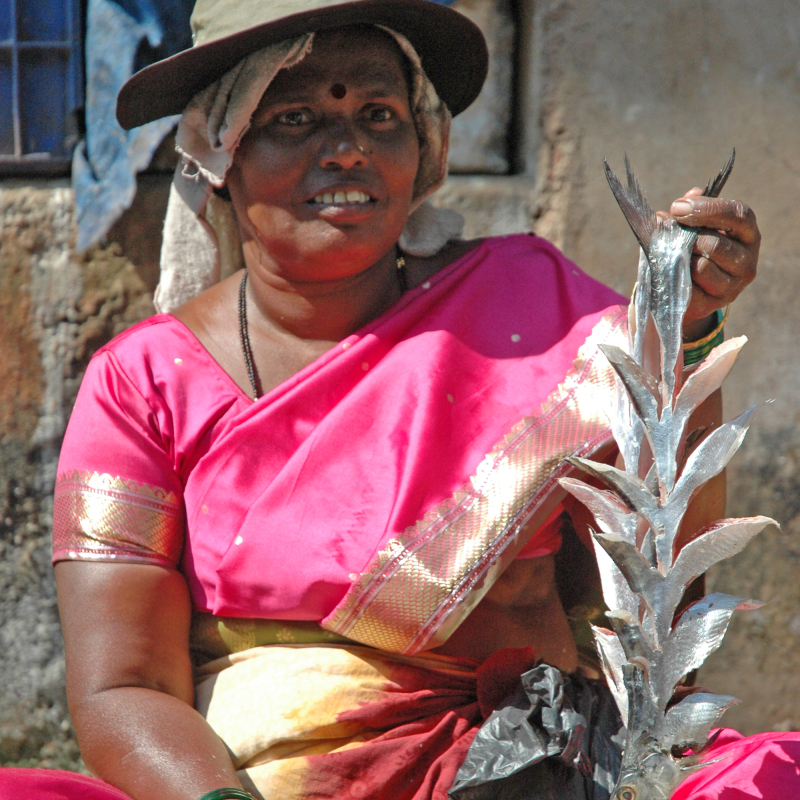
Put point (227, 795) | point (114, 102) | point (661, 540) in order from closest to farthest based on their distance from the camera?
point (661, 540), point (227, 795), point (114, 102)

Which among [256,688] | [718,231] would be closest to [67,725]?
[256,688]

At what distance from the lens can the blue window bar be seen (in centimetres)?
223

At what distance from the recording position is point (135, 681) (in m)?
1.54

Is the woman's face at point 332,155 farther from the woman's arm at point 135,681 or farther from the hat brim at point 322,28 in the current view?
the woman's arm at point 135,681

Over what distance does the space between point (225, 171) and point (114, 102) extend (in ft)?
2.28

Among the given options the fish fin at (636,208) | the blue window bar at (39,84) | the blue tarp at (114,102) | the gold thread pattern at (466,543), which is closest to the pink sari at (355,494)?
the gold thread pattern at (466,543)

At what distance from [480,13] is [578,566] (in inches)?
52.6

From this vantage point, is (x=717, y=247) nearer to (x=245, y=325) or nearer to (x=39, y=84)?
(x=245, y=325)

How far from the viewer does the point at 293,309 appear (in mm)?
1745

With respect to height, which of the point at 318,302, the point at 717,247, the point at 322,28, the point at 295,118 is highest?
the point at 322,28

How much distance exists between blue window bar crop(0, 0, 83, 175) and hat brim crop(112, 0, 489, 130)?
0.57 metres

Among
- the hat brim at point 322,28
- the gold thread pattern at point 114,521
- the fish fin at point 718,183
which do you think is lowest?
the gold thread pattern at point 114,521

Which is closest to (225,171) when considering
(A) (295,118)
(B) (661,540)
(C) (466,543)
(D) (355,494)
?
(A) (295,118)

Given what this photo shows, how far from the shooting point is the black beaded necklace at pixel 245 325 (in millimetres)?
1714
